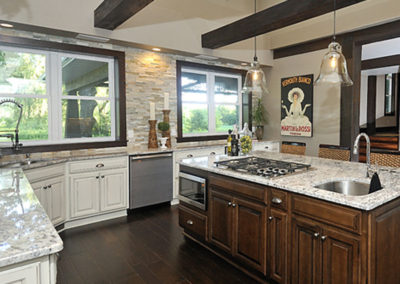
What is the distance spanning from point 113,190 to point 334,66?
314 centimetres

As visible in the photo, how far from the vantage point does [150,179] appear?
4.22 meters

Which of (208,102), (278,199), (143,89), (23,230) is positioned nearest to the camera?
(23,230)

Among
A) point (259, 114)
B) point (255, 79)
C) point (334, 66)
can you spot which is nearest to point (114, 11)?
point (255, 79)

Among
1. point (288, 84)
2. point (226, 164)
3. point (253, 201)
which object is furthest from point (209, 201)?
point (288, 84)

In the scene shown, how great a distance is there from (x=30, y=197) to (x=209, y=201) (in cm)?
162

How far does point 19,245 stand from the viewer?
105 cm

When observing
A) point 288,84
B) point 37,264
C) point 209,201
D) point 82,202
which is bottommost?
point 82,202

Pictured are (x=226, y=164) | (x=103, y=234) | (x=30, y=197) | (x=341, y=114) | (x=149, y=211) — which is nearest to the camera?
(x=30, y=197)

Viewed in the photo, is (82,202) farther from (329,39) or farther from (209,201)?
(329,39)

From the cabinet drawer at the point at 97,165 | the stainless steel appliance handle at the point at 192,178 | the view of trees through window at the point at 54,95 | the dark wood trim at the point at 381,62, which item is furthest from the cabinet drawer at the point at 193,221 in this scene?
the dark wood trim at the point at 381,62

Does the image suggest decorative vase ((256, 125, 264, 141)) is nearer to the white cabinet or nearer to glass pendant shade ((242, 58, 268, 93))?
glass pendant shade ((242, 58, 268, 93))

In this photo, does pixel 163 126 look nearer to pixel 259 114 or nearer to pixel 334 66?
pixel 259 114

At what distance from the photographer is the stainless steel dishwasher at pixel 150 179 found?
406 centimetres

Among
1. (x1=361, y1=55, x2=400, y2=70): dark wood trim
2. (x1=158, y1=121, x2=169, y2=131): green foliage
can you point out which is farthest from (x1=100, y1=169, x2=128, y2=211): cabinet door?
(x1=361, y1=55, x2=400, y2=70): dark wood trim
